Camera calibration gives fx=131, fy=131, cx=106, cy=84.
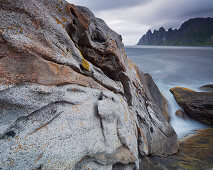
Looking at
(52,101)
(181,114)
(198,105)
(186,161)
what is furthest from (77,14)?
(181,114)

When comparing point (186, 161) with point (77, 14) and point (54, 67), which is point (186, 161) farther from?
point (77, 14)

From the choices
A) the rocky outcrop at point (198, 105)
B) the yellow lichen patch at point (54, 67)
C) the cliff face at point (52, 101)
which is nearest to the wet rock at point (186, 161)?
the cliff face at point (52, 101)

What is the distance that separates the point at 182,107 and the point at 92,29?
53.1 ft

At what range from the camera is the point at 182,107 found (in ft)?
58.3

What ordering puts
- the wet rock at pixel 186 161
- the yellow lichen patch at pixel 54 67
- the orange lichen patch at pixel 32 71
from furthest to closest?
the wet rock at pixel 186 161 → the yellow lichen patch at pixel 54 67 → the orange lichen patch at pixel 32 71

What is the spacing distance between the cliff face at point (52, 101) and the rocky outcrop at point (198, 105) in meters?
13.7

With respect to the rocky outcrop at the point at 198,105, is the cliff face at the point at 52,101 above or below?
above

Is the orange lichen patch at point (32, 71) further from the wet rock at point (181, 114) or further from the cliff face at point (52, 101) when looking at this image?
the wet rock at point (181, 114)

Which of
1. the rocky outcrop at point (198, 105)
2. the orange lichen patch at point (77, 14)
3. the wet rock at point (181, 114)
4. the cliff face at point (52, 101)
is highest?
the orange lichen patch at point (77, 14)

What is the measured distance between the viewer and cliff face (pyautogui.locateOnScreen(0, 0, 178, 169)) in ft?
11.8

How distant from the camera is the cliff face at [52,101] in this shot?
3.61 metres

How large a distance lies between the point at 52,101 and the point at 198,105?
17.5 metres

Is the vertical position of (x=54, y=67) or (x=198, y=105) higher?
(x=54, y=67)

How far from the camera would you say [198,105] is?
52.2ft
